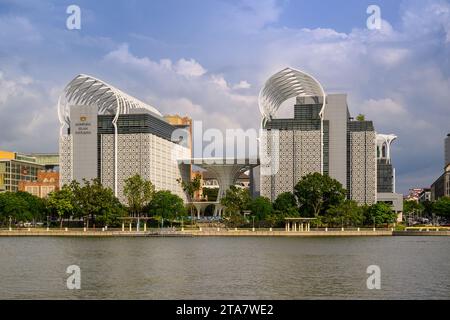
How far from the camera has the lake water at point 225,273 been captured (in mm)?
38031

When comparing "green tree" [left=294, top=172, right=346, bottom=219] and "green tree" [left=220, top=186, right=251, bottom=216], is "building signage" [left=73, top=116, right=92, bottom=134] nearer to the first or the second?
"green tree" [left=220, top=186, right=251, bottom=216]

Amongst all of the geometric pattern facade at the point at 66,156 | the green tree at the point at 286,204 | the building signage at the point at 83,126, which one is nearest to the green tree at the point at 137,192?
the building signage at the point at 83,126

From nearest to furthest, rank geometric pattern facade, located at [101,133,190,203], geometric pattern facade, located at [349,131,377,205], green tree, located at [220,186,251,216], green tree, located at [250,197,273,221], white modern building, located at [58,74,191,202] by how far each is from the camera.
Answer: green tree, located at [220,186,251,216], green tree, located at [250,197,273,221], geometric pattern facade, located at [349,131,377,205], white modern building, located at [58,74,191,202], geometric pattern facade, located at [101,133,190,203]

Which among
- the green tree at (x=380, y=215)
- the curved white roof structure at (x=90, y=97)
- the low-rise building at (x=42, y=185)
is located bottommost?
the green tree at (x=380, y=215)

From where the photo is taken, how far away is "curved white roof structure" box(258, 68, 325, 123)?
13612 centimetres

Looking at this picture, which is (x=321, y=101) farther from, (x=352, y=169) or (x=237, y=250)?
(x=237, y=250)

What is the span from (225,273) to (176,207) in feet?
268

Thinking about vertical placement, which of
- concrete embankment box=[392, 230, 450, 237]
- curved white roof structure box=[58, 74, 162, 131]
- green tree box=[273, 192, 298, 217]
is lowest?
concrete embankment box=[392, 230, 450, 237]

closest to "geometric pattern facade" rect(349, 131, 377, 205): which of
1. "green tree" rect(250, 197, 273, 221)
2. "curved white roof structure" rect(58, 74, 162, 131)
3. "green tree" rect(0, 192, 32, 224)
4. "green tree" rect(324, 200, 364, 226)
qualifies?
"green tree" rect(324, 200, 364, 226)

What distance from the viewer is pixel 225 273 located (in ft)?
155

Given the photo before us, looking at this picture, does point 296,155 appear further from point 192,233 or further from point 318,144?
point 192,233

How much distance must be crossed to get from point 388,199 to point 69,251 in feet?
320

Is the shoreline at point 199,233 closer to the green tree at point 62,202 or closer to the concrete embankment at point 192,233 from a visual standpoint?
the concrete embankment at point 192,233
